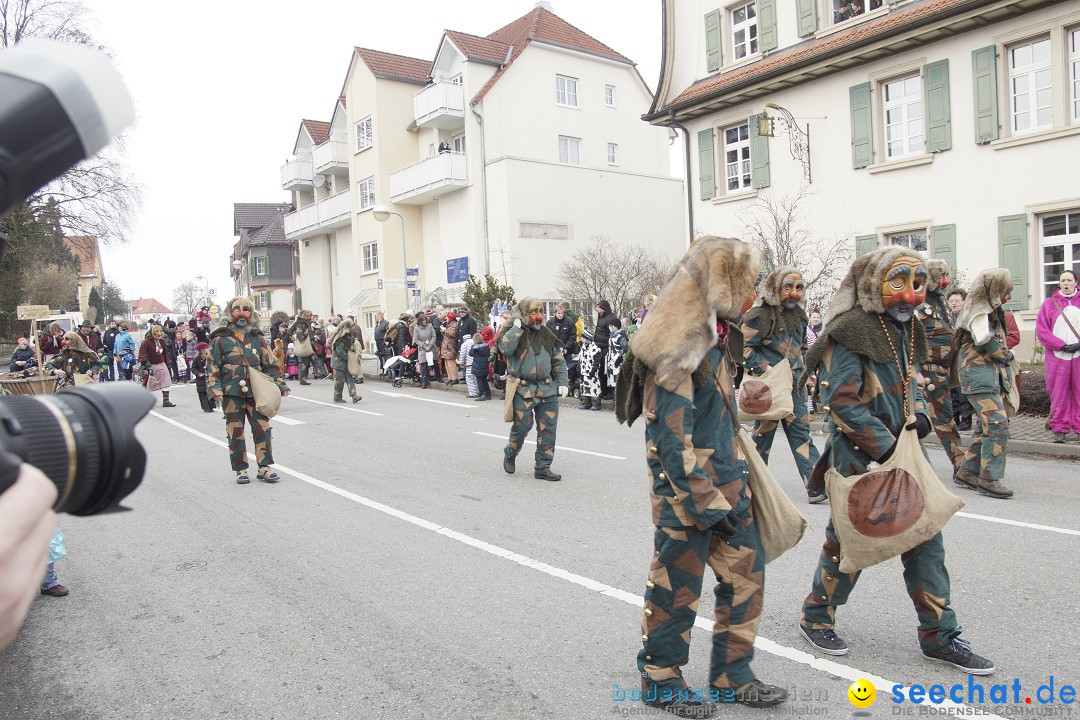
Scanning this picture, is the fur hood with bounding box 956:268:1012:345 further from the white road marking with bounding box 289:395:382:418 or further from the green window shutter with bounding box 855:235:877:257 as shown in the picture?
the green window shutter with bounding box 855:235:877:257

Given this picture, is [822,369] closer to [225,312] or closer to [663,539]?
[663,539]

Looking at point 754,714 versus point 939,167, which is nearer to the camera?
point 754,714

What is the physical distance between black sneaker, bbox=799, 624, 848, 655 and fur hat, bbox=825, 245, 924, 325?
5.14 ft

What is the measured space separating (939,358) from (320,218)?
123 feet

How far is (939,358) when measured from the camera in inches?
306

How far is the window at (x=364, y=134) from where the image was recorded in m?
36.3

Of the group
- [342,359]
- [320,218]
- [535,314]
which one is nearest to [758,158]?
[342,359]

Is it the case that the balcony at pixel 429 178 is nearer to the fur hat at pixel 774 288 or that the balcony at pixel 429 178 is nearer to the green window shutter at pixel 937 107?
the green window shutter at pixel 937 107

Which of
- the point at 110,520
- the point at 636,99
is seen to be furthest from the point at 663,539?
the point at 636,99

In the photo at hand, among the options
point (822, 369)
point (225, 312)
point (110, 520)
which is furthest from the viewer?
point (225, 312)

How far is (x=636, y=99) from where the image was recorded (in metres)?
34.1

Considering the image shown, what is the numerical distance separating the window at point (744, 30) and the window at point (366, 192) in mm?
18995

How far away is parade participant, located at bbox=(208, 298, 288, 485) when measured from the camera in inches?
353

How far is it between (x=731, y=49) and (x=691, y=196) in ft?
13.1
